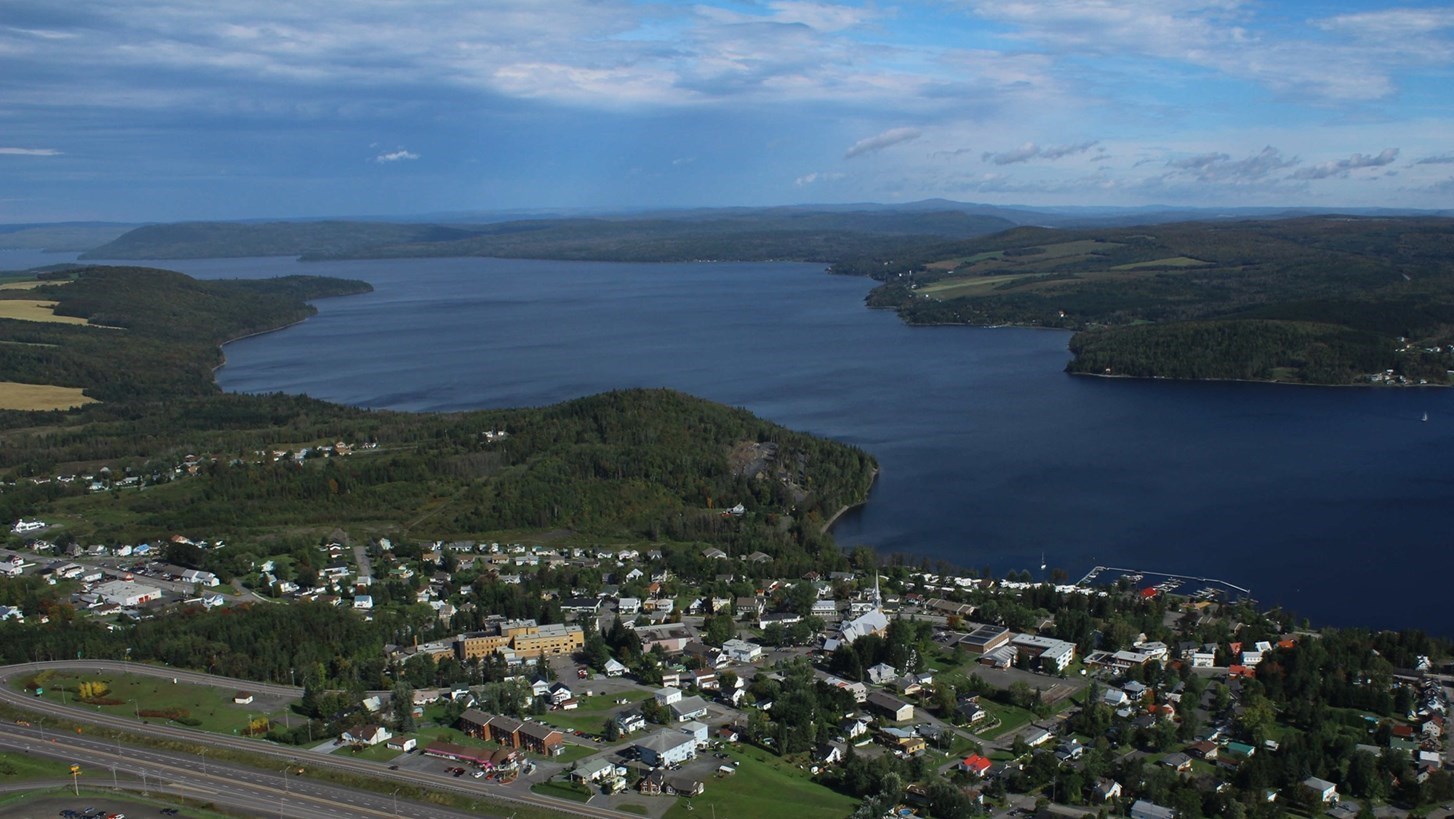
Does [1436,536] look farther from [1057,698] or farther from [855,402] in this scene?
[855,402]

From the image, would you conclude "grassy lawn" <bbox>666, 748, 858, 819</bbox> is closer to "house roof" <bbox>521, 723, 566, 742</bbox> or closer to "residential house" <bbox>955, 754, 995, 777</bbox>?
"residential house" <bbox>955, 754, 995, 777</bbox>

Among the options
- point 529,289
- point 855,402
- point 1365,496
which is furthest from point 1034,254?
point 1365,496

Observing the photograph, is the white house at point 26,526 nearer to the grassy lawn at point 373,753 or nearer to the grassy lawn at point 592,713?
the grassy lawn at point 373,753

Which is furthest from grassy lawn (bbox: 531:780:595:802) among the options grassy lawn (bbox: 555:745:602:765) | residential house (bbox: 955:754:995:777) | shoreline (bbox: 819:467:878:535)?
shoreline (bbox: 819:467:878:535)

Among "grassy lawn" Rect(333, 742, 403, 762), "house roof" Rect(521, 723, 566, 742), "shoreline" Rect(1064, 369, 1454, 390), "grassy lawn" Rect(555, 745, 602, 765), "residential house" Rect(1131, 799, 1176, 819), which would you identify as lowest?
"grassy lawn" Rect(555, 745, 602, 765)

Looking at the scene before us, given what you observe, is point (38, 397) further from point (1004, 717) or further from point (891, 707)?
point (1004, 717)

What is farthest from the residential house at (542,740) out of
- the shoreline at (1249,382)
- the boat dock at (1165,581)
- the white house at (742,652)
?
the shoreline at (1249,382)
